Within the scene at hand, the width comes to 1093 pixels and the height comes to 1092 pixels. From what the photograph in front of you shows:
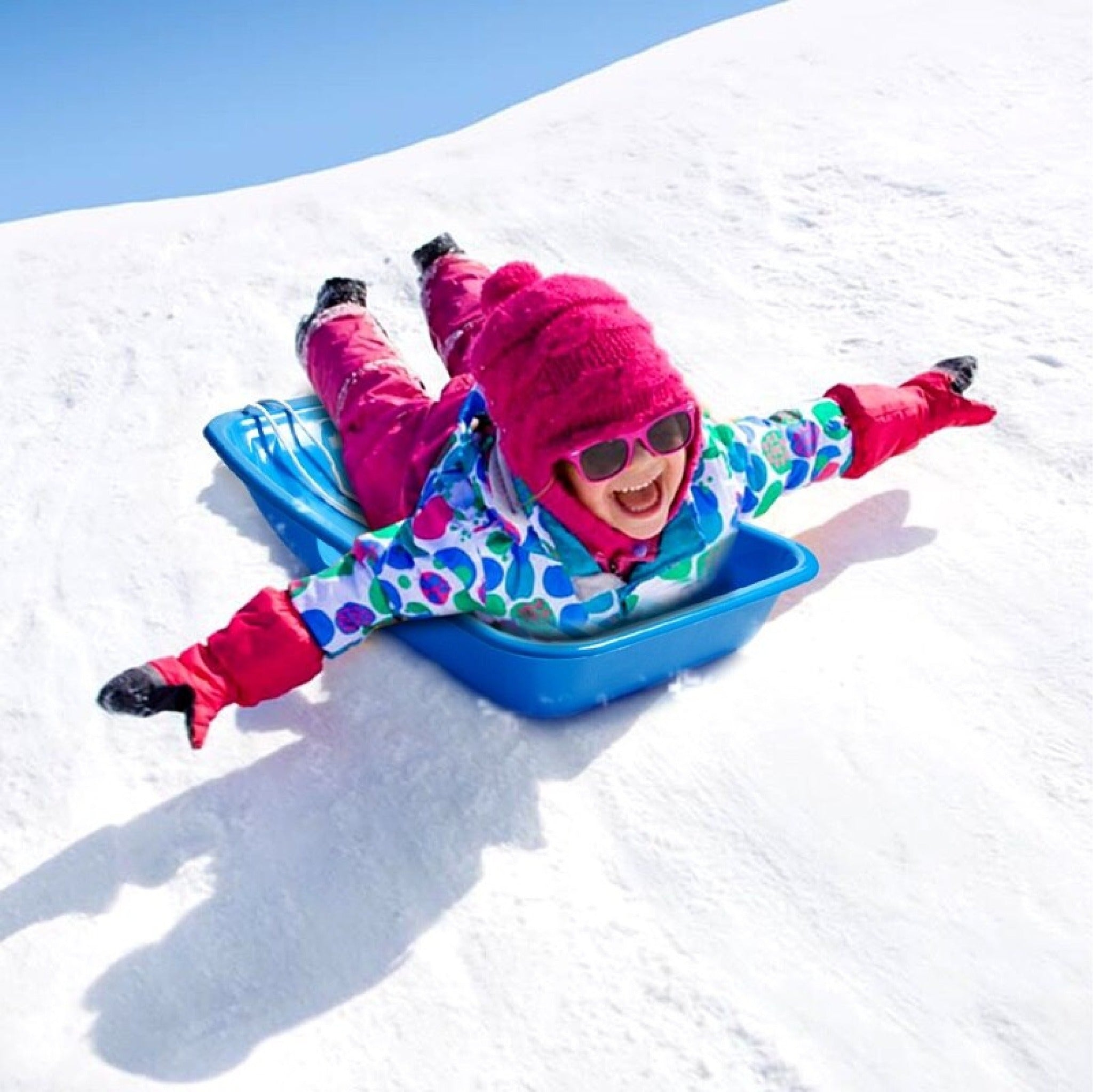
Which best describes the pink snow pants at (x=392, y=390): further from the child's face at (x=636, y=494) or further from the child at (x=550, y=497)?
the child's face at (x=636, y=494)

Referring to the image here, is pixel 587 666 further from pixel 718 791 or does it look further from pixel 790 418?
pixel 790 418

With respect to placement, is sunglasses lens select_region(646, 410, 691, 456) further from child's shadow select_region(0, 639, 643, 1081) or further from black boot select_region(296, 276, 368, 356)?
black boot select_region(296, 276, 368, 356)

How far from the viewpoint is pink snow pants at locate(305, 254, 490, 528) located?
2314 mm

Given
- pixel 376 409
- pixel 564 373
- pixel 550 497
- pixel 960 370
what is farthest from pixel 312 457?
pixel 960 370

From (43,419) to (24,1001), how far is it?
1.78 meters

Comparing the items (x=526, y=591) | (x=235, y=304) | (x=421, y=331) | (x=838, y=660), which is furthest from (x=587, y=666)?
(x=235, y=304)

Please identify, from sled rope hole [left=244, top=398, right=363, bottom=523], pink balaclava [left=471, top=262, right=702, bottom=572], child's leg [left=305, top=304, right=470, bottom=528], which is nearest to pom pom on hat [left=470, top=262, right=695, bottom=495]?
pink balaclava [left=471, top=262, right=702, bottom=572]

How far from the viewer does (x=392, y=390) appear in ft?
8.27

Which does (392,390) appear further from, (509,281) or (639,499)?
(639,499)

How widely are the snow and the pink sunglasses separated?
40 centimetres

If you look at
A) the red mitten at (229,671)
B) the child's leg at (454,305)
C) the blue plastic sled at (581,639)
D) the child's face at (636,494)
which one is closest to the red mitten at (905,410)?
the blue plastic sled at (581,639)

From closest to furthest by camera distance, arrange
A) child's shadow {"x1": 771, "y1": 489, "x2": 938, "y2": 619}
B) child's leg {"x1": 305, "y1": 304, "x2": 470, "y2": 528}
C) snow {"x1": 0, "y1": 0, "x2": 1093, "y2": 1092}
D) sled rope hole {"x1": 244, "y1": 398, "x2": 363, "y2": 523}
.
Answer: snow {"x1": 0, "y1": 0, "x2": 1093, "y2": 1092} < child's shadow {"x1": 771, "y1": 489, "x2": 938, "y2": 619} < child's leg {"x1": 305, "y1": 304, "x2": 470, "y2": 528} < sled rope hole {"x1": 244, "y1": 398, "x2": 363, "y2": 523}

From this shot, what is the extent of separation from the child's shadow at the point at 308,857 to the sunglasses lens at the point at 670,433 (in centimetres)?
42

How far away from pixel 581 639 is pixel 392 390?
825mm
